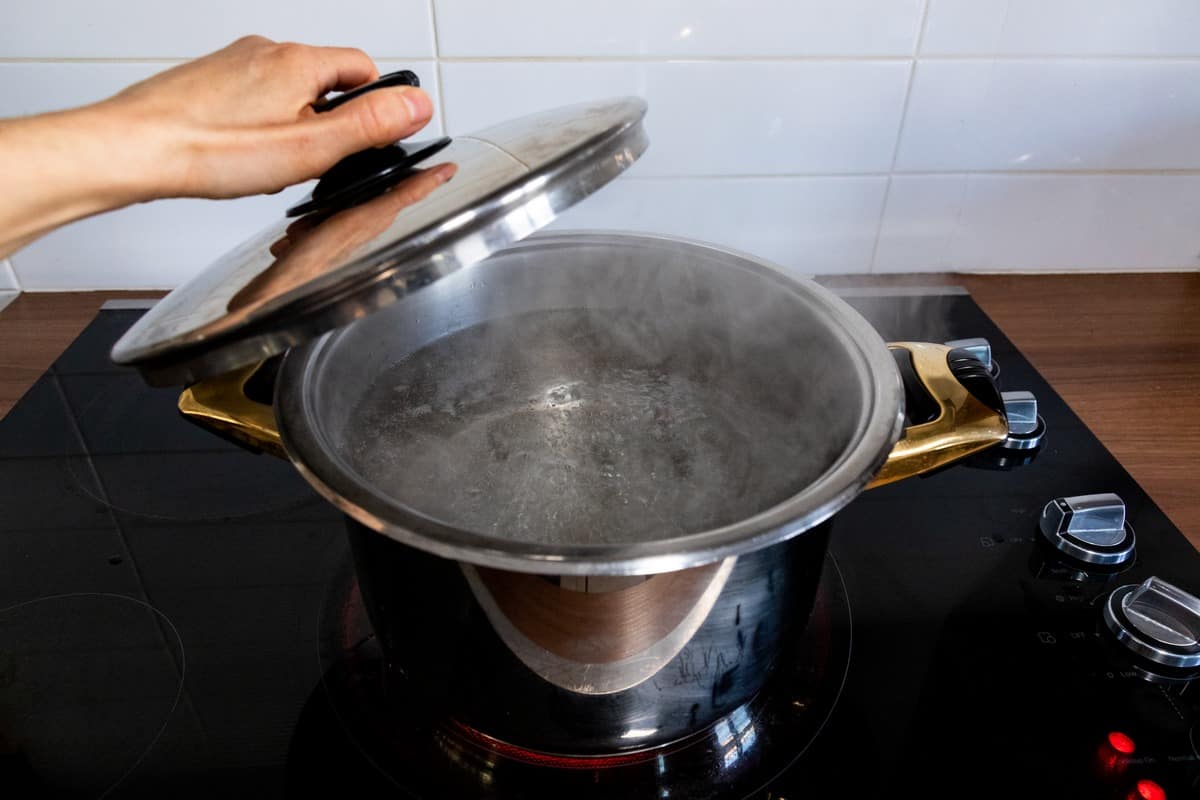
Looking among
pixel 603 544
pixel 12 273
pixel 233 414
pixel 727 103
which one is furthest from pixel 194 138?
pixel 12 273

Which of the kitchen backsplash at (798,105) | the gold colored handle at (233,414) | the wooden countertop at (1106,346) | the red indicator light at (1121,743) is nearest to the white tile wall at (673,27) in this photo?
the kitchen backsplash at (798,105)

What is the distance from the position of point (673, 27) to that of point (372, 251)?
66 centimetres

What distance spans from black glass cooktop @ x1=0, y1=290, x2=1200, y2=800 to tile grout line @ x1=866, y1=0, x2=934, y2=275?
378mm

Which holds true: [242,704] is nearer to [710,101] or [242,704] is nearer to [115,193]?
[115,193]

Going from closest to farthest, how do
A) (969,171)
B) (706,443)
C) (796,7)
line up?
1. (706,443)
2. (796,7)
3. (969,171)

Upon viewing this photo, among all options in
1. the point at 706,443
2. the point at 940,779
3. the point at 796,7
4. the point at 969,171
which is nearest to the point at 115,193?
the point at 706,443

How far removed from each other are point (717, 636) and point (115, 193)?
43cm

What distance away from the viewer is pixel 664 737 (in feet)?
1.85

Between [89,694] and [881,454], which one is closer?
[881,454]

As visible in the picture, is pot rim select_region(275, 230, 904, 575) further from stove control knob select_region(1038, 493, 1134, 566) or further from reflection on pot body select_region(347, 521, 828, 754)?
stove control knob select_region(1038, 493, 1134, 566)

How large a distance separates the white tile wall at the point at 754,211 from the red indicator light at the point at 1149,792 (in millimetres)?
701

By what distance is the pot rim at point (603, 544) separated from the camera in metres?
0.41

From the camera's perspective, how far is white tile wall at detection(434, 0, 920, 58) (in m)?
0.92

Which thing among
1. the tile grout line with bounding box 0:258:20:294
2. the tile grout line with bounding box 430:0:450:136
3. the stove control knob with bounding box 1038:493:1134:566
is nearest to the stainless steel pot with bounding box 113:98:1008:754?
the stove control knob with bounding box 1038:493:1134:566
